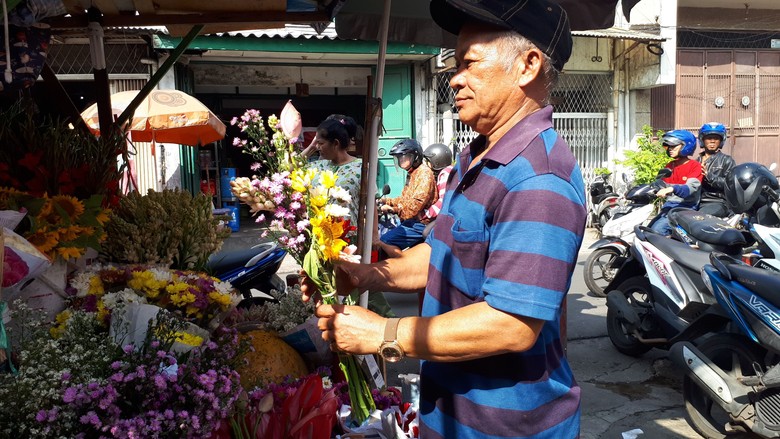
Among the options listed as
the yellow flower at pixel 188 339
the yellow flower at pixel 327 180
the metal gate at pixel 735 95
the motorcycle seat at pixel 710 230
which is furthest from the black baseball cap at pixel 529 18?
the metal gate at pixel 735 95

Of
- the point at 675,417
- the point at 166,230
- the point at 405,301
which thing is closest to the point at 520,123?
the point at 166,230

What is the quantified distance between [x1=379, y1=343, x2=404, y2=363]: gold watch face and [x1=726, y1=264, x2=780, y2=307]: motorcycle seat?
8.35ft

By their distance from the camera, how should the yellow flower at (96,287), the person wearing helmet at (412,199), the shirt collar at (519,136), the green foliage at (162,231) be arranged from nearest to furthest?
the shirt collar at (519,136) → the yellow flower at (96,287) → the green foliage at (162,231) → the person wearing helmet at (412,199)

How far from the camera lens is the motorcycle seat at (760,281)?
10.2 ft

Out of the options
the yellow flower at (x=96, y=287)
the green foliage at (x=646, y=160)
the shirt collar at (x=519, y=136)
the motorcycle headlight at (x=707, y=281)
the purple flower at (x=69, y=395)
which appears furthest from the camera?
the green foliage at (x=646, y=160)

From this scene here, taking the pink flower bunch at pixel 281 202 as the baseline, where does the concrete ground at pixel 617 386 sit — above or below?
below

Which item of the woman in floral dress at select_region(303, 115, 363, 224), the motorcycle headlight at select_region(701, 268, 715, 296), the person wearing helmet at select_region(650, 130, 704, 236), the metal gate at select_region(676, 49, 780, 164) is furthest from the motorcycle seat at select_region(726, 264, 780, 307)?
the metal gate at select_region(676, 49, 780, 164)

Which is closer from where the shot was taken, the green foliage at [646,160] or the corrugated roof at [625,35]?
the green foliage at [646,160]

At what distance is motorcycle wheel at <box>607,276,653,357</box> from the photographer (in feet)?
15.1

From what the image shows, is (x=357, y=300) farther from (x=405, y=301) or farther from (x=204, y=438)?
(x=405, y=301)

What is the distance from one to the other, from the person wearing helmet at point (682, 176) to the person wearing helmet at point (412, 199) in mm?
2400

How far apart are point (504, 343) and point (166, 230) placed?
203cm

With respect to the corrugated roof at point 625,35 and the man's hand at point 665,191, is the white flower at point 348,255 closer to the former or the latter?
the man's hand at point 665,191

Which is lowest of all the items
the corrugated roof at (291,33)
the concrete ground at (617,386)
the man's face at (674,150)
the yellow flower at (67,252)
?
the concrete ground at (617,386)
